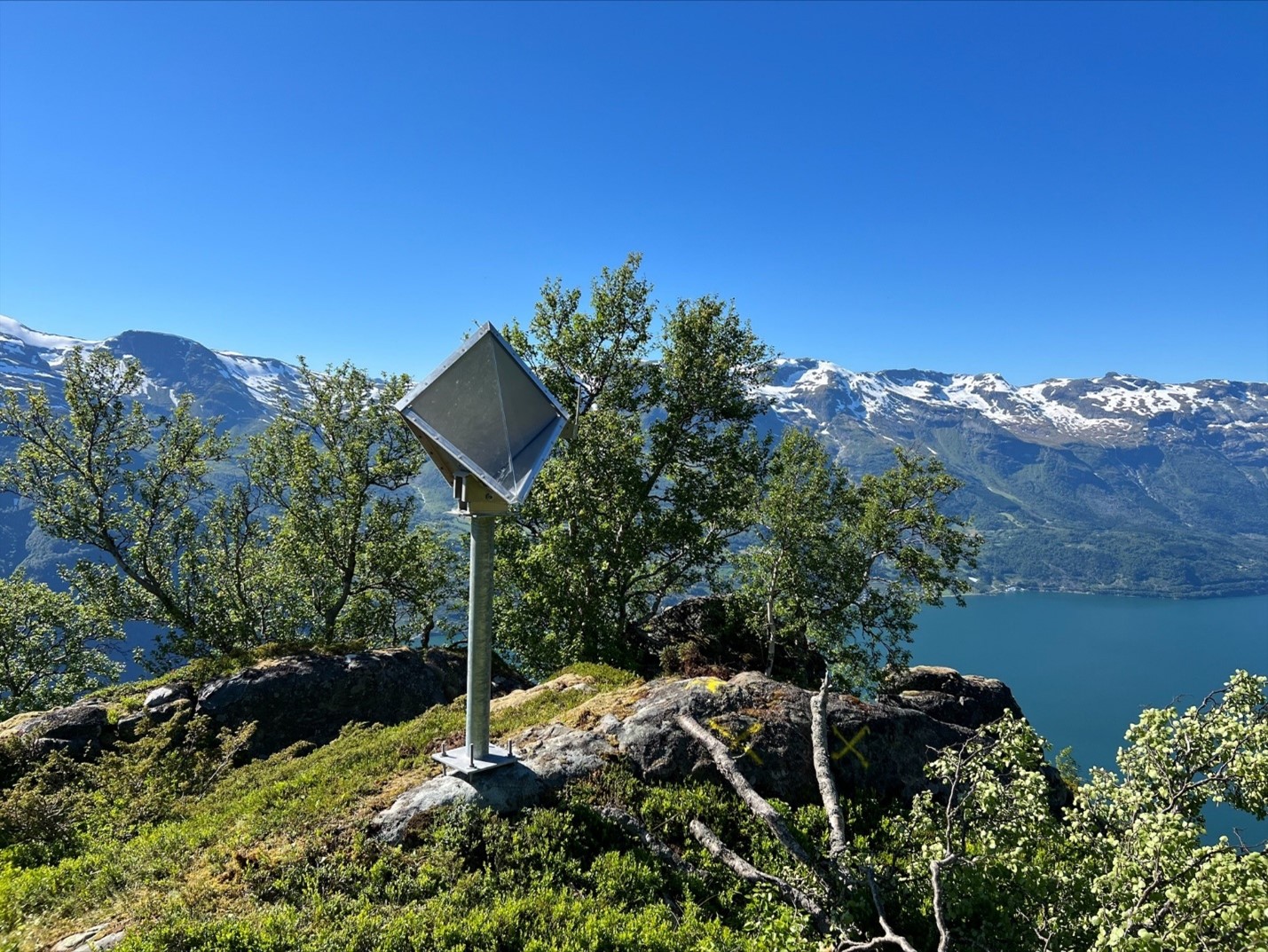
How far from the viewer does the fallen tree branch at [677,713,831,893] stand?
349 inches

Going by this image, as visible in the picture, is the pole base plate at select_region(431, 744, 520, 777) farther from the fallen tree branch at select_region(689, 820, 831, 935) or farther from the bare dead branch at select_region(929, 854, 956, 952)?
the bare dead branch at select_region(929, 854, 956, 952)

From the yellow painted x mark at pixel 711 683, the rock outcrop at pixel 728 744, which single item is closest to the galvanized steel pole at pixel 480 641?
the rock outcrop at pixel 728 744

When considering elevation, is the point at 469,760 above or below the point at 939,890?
above

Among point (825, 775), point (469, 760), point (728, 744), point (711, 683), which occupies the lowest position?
point (825, 775)

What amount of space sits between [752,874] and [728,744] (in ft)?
8.07

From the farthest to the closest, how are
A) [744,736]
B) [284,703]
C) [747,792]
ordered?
[284,703] → [744,736] → [747,792]

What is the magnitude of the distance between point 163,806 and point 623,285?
23727 millimetres

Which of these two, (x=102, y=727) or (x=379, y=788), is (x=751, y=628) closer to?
(x=379, y=788)

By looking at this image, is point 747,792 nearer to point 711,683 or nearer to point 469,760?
point 711,683

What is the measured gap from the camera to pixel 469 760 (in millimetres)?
9359

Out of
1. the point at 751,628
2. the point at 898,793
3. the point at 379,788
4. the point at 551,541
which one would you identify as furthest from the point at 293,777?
the point at 751,628

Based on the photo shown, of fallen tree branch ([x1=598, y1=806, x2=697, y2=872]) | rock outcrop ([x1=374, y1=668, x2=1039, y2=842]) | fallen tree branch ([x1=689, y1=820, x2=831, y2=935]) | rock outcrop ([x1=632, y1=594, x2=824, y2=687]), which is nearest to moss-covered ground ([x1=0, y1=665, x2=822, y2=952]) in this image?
fallen tree branch ([x1=598, y1=806, x2=697, y2=872])

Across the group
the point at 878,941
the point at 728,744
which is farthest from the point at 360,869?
the point at 878,941

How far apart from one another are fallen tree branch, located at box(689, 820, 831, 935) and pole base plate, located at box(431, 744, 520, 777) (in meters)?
3.11
